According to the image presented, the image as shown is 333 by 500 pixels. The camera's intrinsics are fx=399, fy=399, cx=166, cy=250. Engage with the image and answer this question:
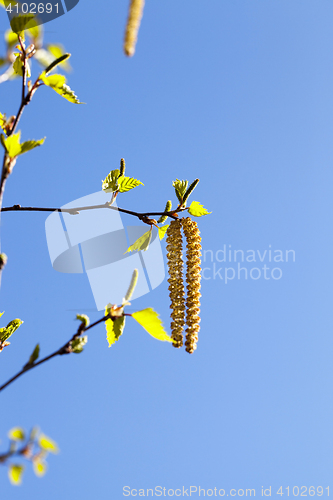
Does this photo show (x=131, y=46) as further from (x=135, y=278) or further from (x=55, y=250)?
(x=55, y=250)

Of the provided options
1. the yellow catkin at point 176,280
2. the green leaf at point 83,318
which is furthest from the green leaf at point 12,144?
the yellow catkin at point 176,280

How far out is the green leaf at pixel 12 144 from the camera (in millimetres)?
1042

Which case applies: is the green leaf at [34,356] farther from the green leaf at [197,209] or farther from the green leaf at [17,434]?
the green leaf at [197,209]

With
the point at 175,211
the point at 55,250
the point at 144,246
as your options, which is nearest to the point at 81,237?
the point at 55,250

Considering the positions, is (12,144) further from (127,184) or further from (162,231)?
(162,231)

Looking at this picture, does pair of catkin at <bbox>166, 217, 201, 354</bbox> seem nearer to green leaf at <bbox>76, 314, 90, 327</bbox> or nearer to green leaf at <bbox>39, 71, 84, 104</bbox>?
Result: green leaf at <bbox>76, 314, 90, 327</bbox>

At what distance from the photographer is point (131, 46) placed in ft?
1.91

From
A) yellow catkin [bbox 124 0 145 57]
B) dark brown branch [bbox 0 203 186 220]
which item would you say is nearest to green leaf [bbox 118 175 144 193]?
dark brown branch [bbox 0 203 186 220]

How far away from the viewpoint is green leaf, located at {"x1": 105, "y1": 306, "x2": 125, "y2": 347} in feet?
4.26

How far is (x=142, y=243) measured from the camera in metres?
1.83

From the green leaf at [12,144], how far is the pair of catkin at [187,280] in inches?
31.0

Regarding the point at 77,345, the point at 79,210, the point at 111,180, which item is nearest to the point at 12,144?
the point at 79,210

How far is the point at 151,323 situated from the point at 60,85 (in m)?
0.85

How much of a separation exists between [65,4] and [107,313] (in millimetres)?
1137
